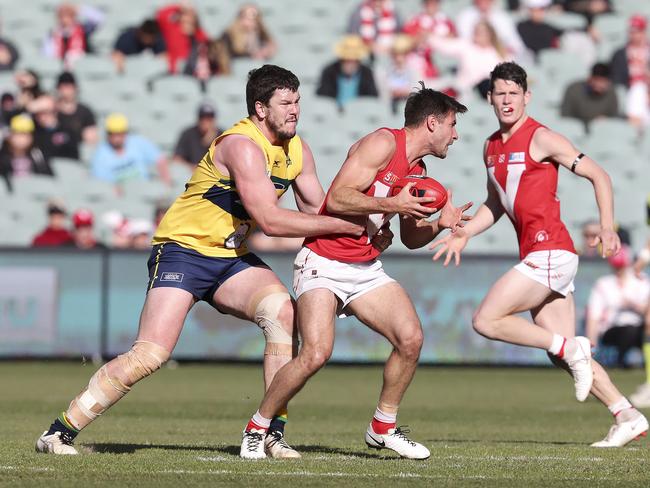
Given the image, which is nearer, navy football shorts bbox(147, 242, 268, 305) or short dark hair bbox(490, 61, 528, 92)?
navy football shorts bbox(147, 242, 268, 305)

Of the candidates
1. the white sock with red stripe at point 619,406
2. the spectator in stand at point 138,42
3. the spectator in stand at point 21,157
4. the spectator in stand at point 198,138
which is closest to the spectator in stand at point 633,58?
the spectator in stand at point 198,138

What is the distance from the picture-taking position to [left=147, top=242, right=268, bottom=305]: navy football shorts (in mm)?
7891

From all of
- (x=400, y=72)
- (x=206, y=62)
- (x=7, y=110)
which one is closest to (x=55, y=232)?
(x=7, y=110)

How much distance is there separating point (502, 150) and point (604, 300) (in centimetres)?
777

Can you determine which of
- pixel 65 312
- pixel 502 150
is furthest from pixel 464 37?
pixel 502 150

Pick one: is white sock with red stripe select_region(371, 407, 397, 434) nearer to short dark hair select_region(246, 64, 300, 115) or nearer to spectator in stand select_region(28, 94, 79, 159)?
short dark hair select_region(246, 64, 300, 115)

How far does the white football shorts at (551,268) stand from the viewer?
902cm

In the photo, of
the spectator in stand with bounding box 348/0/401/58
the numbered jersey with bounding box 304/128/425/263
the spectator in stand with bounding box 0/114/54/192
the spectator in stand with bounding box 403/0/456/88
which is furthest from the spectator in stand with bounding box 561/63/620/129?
the numbered jersey with bounding box 304/128/425/263

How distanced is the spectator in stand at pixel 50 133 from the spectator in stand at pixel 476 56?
18.8 ft

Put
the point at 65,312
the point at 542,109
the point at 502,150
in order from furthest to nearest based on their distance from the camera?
the point at 542,109 < the point at 65,312 < the point at 502,150

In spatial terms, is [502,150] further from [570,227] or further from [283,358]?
[570,227]

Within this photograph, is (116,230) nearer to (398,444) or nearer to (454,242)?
(454,242)

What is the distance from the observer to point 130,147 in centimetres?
1914

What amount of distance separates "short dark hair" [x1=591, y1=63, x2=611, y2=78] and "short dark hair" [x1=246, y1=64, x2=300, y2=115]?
41.7ft
